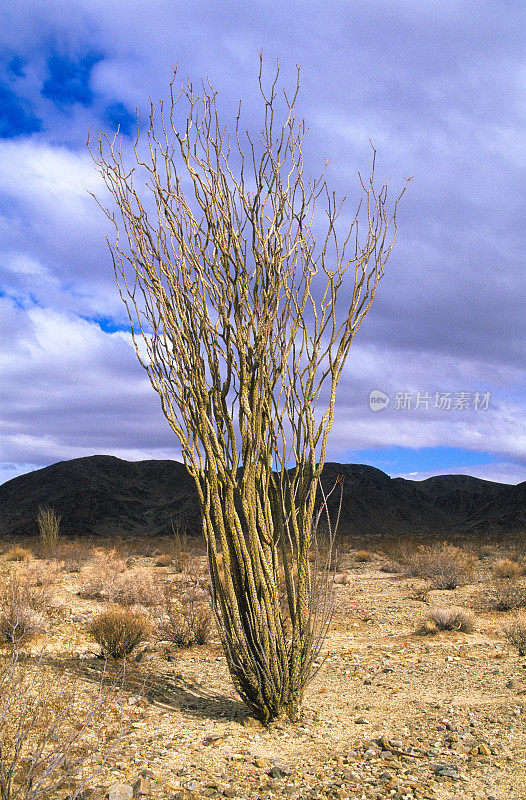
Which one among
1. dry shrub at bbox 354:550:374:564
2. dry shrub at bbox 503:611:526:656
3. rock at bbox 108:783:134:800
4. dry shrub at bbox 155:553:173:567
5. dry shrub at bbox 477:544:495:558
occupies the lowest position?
dry shrub at bbox 155:553:173:567

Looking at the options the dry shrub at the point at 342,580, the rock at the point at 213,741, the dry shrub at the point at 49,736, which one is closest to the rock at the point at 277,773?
the rock at the point at 213,741

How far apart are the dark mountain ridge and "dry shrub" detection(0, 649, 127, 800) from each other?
3328cm

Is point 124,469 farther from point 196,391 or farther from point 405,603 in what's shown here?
point 196,391

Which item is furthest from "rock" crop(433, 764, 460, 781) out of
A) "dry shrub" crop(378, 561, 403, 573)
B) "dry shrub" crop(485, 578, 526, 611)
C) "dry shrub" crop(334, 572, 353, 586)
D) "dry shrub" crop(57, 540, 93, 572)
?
"dry shrub" crop(57, 540, 93, 572)

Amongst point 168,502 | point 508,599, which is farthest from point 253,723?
point 168,502

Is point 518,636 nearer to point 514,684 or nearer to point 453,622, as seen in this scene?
point 453,622

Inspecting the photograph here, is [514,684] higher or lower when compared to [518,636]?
lower

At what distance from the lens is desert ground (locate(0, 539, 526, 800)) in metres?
3.13

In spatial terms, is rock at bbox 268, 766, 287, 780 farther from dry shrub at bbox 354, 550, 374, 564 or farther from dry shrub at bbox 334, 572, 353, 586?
dry shrub at bbox 354, 550, 374, 564

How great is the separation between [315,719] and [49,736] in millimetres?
2265

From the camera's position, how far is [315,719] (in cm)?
410

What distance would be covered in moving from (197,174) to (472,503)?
2130 inches

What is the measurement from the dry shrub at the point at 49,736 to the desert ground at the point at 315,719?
0.9 inches

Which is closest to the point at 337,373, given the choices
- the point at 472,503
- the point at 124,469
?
the point at 124,469
